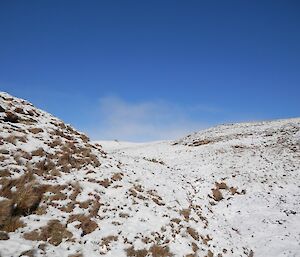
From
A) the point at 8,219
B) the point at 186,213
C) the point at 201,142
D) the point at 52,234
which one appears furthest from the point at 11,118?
the point at 201,142

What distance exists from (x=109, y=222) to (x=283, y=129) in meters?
36.7

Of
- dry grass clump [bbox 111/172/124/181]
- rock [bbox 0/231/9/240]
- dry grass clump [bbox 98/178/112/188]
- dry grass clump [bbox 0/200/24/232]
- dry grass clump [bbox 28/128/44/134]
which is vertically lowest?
rock [bbox 0/231/9/240]

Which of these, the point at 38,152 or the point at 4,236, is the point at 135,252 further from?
the point at 38,152

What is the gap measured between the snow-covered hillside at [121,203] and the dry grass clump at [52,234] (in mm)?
45

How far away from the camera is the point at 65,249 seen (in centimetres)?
1434

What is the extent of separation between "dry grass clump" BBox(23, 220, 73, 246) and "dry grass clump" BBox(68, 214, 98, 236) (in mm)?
770

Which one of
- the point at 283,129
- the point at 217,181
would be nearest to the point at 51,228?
the point at 217,181

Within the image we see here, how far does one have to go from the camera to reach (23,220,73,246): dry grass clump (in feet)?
47.0

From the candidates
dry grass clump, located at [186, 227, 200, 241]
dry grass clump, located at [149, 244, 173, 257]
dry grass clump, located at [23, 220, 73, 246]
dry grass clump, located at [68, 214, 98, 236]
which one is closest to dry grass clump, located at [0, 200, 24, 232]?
dry grass clump, located at [23, 220, 73, 246]

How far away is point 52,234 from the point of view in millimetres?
14859

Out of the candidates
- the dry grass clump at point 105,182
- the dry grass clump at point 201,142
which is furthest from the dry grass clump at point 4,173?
the dry grass clump at point 201,142

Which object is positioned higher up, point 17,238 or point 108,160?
point 108,160

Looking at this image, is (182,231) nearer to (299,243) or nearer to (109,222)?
(109,222)

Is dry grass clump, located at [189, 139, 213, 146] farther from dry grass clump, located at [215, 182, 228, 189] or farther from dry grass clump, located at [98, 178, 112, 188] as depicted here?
dry grass clump, located at [98, 178, 112, 188]
